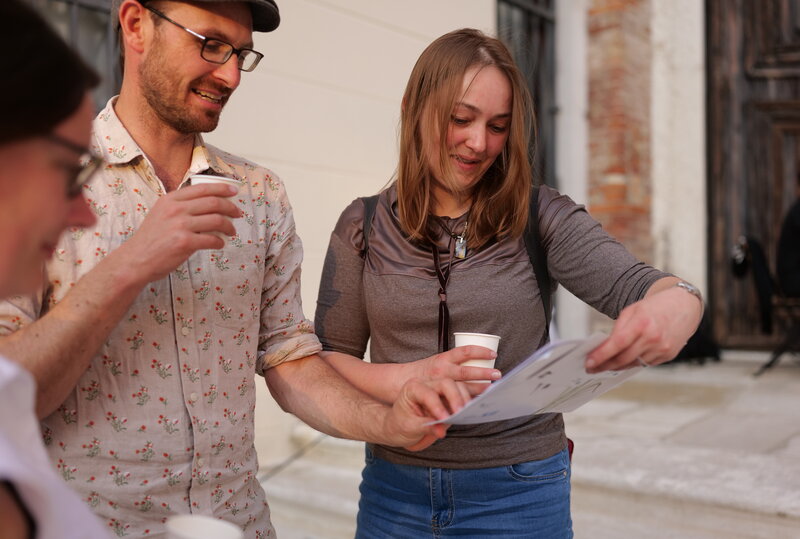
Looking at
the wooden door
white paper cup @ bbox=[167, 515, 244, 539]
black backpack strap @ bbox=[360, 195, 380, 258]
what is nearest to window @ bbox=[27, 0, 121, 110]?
black backpack strap @ bbox=[360, 195, 380, 258]

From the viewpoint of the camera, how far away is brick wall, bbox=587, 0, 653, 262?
673 centimetres

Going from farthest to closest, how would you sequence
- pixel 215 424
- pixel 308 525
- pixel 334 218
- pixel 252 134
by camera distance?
pixel 334 218 < pixel 252 134 < pixel 308 525 < pixel 215 424

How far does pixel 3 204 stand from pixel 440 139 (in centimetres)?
119

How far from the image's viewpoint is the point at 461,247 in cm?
184

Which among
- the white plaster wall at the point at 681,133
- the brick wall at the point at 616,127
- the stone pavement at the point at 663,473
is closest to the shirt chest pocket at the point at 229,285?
the stone pavement at the point at 663,473

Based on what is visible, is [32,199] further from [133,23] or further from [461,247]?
[461,247]

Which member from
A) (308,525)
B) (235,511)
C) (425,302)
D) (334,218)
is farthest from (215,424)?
(334,218)

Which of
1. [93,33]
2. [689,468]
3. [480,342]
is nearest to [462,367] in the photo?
[480,342]

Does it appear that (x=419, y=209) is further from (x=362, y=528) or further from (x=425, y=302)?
(x=362, y=528)

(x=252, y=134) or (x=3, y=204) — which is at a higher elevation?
(x=252, y=134)

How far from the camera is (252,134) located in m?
4.26

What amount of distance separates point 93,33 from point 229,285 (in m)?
→ 2.85

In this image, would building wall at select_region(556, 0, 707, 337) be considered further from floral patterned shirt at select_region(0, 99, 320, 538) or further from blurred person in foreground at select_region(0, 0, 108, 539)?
blurred person in foreground at select_region(0, 0, 108, 539)

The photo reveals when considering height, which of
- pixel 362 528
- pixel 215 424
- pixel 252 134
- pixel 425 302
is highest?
pixel 252 134
